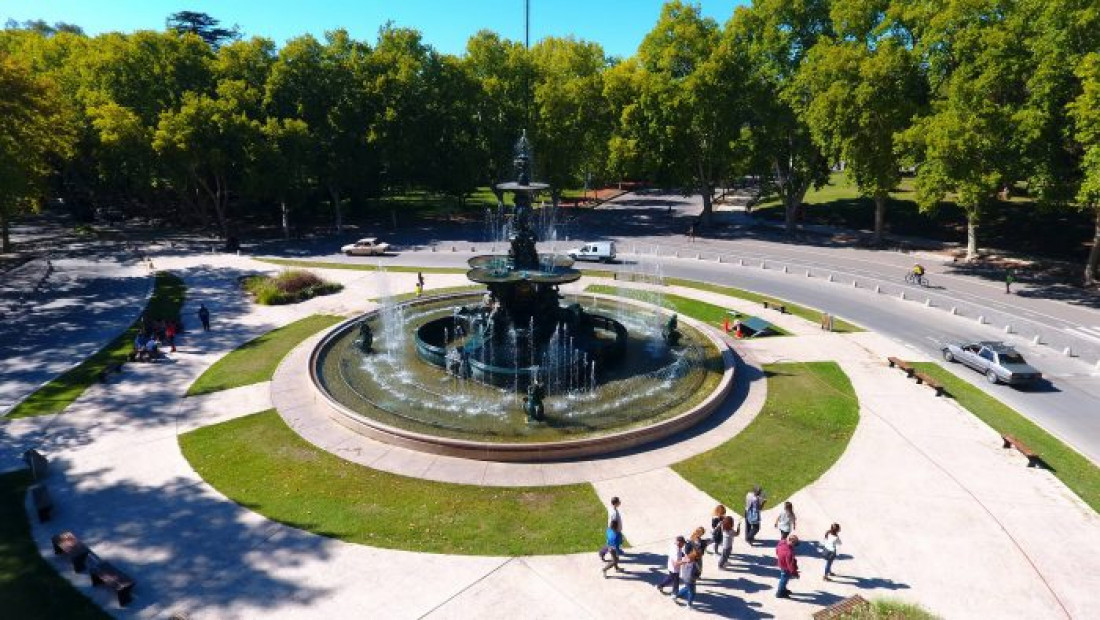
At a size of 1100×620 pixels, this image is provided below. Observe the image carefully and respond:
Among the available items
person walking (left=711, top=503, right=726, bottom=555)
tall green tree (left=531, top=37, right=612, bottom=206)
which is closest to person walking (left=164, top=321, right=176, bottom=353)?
person walking (left=711, top=503, right=726, bottom=555)

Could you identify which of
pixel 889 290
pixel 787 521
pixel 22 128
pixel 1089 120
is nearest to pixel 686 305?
pixel 889 290

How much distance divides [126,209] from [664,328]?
61.8 m

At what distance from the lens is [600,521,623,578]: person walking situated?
454 inches

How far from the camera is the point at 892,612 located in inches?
421

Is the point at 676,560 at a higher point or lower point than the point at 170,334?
lower

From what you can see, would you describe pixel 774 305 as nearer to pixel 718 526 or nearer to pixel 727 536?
pixel 718 526

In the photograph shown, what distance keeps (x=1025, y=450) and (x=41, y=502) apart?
79.9 ft

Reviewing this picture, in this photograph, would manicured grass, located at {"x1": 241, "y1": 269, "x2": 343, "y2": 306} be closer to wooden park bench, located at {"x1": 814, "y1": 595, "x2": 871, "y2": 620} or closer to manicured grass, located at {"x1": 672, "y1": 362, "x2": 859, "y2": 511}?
manicured grass, located at {"x1": 672, "y1": 362, "x2": 859, "y2": 511}

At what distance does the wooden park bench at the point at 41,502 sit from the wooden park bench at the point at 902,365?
26.1 meters

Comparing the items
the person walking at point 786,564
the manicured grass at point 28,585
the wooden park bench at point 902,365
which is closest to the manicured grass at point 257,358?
the manicured grass at point 28,585

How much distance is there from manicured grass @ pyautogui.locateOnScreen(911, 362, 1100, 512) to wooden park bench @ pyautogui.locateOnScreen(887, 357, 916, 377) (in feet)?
2.32

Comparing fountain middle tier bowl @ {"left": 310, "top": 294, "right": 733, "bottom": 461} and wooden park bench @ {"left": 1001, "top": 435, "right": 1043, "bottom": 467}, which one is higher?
fountain middle tier bowl @ {"left": 310, "top": 294, "right": 733, "bottom": 461}

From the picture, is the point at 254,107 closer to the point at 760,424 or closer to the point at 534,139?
the point at 534,139

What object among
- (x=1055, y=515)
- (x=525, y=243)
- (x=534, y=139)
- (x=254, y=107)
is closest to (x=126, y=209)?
(x=254, y=107)
